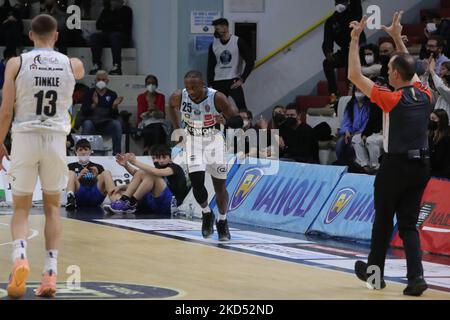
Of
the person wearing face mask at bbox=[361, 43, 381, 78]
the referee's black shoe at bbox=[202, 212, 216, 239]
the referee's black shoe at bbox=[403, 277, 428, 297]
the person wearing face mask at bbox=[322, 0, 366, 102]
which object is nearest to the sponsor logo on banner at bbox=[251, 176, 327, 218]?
the referee's black shoe at bbox=[202, 212, 216, 239]

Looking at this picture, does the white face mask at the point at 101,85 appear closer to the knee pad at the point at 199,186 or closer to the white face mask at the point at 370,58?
the white face mask at the point at 370,58

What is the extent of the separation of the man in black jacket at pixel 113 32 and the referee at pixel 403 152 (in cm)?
1442

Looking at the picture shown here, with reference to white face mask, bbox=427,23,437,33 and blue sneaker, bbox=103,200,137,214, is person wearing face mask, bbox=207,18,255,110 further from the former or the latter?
blue sneaker, bbox=103,200,137,214

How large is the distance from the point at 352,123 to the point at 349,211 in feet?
11.2

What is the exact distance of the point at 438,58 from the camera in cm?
1781

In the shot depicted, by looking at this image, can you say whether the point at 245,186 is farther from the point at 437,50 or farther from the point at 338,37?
the point at 338,37

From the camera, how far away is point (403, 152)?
9844 mm

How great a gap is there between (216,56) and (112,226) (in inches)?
271

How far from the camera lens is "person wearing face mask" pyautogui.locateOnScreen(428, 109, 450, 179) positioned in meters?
15.2

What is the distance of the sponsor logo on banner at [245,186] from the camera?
17.2 m

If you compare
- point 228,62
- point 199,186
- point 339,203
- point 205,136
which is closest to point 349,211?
point 339,203

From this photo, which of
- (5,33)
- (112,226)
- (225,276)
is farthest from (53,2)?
(225,276)

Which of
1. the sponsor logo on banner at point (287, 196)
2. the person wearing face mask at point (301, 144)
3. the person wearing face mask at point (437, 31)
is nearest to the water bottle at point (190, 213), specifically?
the sponsor logo on banner at point (287, 196)

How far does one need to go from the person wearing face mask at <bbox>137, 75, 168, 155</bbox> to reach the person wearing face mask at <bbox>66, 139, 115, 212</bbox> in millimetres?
2878
